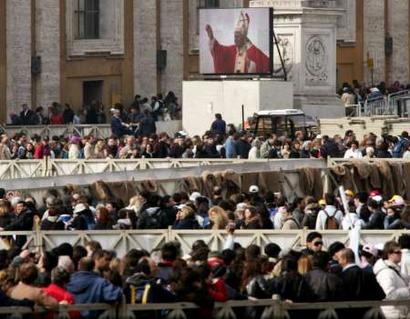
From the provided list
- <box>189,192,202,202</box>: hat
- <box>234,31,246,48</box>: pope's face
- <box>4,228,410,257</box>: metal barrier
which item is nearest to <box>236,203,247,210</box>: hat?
<box>189,192,202,202</box>: hat

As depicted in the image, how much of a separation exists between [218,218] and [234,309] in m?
8.18

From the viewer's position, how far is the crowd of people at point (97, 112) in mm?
61688

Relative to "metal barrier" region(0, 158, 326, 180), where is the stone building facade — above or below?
above

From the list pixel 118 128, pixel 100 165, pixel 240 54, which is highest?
pixel 240 54

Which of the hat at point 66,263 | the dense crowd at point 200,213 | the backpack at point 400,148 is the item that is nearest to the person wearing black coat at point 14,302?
the hat at point 66,263

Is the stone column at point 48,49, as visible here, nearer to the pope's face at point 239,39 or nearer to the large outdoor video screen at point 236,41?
the large outdoor video screen at point 236,41

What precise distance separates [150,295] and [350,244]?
21.7ft

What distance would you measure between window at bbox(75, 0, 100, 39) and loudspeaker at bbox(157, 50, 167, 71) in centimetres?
255

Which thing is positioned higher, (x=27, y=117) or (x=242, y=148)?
(x=27, y=117)

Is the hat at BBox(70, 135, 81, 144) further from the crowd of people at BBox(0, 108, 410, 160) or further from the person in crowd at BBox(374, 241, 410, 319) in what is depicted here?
the person in crowd at BBox(374, 241, 410, 319)

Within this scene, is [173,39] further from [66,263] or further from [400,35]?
[66,263]

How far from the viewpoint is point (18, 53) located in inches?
2611

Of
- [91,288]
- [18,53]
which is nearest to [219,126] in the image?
[18,53]

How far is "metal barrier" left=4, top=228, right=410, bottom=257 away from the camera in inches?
1102
